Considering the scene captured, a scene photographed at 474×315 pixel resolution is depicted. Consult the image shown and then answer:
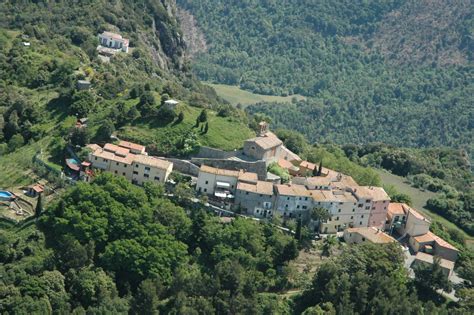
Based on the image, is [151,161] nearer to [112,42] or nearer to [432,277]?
[432,277]

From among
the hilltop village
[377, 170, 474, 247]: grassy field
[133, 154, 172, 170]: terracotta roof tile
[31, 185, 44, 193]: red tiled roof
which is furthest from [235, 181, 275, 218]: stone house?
[377, 170, 474, 247]: grassy field

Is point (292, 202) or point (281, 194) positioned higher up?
point (281, 194)

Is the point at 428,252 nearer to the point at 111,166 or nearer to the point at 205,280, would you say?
the point at 205,280

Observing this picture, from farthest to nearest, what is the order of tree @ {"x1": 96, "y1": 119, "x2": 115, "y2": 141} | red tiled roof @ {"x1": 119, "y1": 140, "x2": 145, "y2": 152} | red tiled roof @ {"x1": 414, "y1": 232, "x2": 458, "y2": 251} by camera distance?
tree @ {"x1": 96, "y1": 119, "x2": 115, "y2": 141}
red tiled roof @ {"x1": 119, "y1": 140, "x2": 145, "y2": 152}
red tiled roof @ {"x1": 414, "y1": 232, "x2": 458, "y2": 251}

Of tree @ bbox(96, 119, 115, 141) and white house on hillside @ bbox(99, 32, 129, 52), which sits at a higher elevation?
white house on hillside @ bbox(99, 32, 129, 52)

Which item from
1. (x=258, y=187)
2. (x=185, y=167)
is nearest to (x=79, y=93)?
(x=185, y=167)

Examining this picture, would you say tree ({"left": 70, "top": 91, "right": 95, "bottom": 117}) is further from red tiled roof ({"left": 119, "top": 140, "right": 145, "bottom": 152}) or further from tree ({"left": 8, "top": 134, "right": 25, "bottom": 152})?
red tiled roof ({"left": 119, "top": 140, "right": 145, "bottom": 152})

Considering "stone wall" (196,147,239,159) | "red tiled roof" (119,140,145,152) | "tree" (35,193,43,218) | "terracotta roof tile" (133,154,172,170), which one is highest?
"stone wall" (196,147,239,159)
